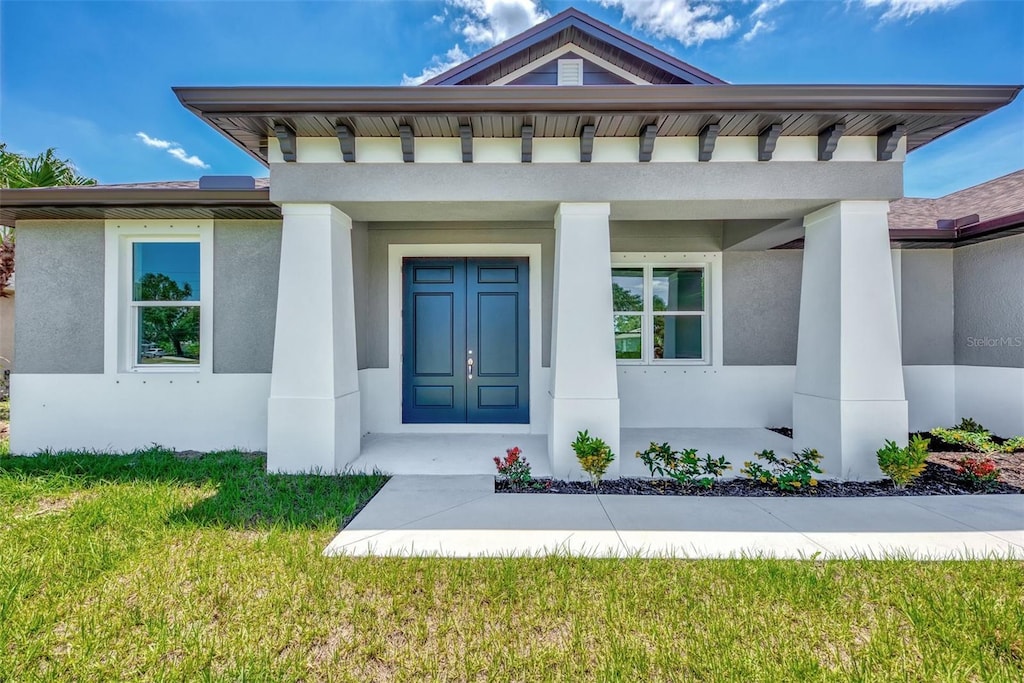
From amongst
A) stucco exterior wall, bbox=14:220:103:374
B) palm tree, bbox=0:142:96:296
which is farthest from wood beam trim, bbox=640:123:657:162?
palm tree, bbox=0:142:96:296

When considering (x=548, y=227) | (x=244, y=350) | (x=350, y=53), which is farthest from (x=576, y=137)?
(x=350, y=53)

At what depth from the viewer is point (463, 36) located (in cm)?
959

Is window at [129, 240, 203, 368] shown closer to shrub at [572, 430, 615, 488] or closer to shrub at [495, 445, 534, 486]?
shrub at [495, 445, 534, 486]

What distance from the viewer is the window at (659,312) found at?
756 cm

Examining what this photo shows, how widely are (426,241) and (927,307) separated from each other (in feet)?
28.0

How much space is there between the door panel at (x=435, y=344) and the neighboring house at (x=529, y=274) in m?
0.03

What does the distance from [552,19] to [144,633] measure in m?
8.13

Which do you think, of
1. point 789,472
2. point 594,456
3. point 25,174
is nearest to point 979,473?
point 789,472

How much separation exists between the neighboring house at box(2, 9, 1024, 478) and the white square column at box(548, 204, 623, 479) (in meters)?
0.03

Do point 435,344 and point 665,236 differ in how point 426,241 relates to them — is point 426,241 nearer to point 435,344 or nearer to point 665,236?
point 435,344

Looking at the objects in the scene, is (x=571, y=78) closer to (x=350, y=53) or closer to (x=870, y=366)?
(x=350, y=53)

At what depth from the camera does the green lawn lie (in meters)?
2.17

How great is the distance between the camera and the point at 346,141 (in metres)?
4.73

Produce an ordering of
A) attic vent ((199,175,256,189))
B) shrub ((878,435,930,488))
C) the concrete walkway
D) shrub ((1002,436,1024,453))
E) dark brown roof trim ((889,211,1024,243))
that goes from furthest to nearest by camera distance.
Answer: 1. dark brown roof trim ((889,211,1024,243))
2. shrub ((1002,436,1024,453))
3. attic vent ((199,175,256,189))
4. shrub ((878,435,930,488))
5. the concrete walkway
